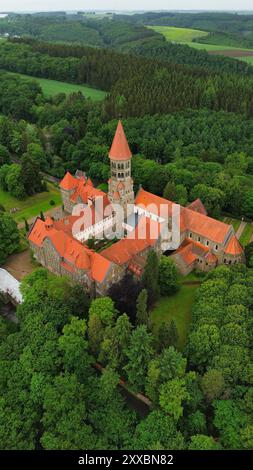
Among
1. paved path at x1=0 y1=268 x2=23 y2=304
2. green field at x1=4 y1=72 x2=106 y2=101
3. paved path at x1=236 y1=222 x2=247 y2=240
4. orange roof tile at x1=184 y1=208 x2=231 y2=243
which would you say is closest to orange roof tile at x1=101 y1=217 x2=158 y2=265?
orange roof tile at x1=184 y1=208 x2=231 y2=243

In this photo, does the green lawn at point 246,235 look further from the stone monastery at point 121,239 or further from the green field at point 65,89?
the green field at point 65,89

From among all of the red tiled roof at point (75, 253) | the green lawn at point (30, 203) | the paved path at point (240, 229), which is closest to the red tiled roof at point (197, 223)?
the paved path at point (240, 229)

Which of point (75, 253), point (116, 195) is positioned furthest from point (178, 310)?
point (116, 195)

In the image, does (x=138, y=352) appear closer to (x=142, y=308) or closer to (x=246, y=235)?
(x=142, y=308)

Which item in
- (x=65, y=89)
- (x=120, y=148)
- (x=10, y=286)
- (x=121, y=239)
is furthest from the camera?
(x=65, y=89)

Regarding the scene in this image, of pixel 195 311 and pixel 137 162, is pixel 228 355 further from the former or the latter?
pixel 137 162

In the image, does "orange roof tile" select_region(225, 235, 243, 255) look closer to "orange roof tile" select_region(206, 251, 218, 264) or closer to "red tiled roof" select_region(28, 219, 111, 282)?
"orange roof tile" select_region(206, 251, 218, 264)

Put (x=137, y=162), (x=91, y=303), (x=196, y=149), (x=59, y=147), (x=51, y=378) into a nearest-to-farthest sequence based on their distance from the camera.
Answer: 1. (x=51, y=378)
2. (x=91, y=303)
3. (x=137, y=162)
4. (x=196, y=149)
5. (x=59, y=147)

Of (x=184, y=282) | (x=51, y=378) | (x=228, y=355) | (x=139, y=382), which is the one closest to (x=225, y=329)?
(x=228, y=355)
